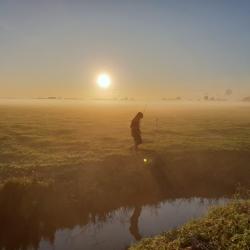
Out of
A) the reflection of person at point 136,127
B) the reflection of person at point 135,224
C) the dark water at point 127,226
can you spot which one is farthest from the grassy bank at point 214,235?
the reflection of person at point 136,127

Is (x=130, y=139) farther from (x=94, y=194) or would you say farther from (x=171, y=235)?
(x=171, y=235)

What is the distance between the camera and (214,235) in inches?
424

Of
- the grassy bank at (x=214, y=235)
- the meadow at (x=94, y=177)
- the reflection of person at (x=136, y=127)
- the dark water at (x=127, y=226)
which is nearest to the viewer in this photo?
the grassy bank at (x=214, y=235)

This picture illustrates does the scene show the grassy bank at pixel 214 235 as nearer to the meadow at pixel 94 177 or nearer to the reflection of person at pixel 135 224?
the reflection of person at pixel 135 224

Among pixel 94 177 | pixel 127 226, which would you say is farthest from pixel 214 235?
pixel 94 177

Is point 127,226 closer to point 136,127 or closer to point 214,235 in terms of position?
point 214,235

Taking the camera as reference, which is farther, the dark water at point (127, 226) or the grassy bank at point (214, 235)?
the dark water at point (127, 226)

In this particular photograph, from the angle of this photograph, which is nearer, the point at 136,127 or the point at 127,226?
the point at 127,226

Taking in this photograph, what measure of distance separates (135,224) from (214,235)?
5.15 m

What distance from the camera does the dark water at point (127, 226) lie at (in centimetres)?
1331

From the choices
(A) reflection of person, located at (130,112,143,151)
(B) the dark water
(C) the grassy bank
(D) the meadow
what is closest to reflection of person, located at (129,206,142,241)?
(B) the dark water

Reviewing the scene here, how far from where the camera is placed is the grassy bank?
9977 millimetres

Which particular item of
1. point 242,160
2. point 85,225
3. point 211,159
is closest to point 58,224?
point 85,225

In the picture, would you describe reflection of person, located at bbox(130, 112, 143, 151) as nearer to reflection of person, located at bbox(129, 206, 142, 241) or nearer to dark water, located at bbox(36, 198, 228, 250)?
dark water, located at bbox(36, 198, 228, 250)
